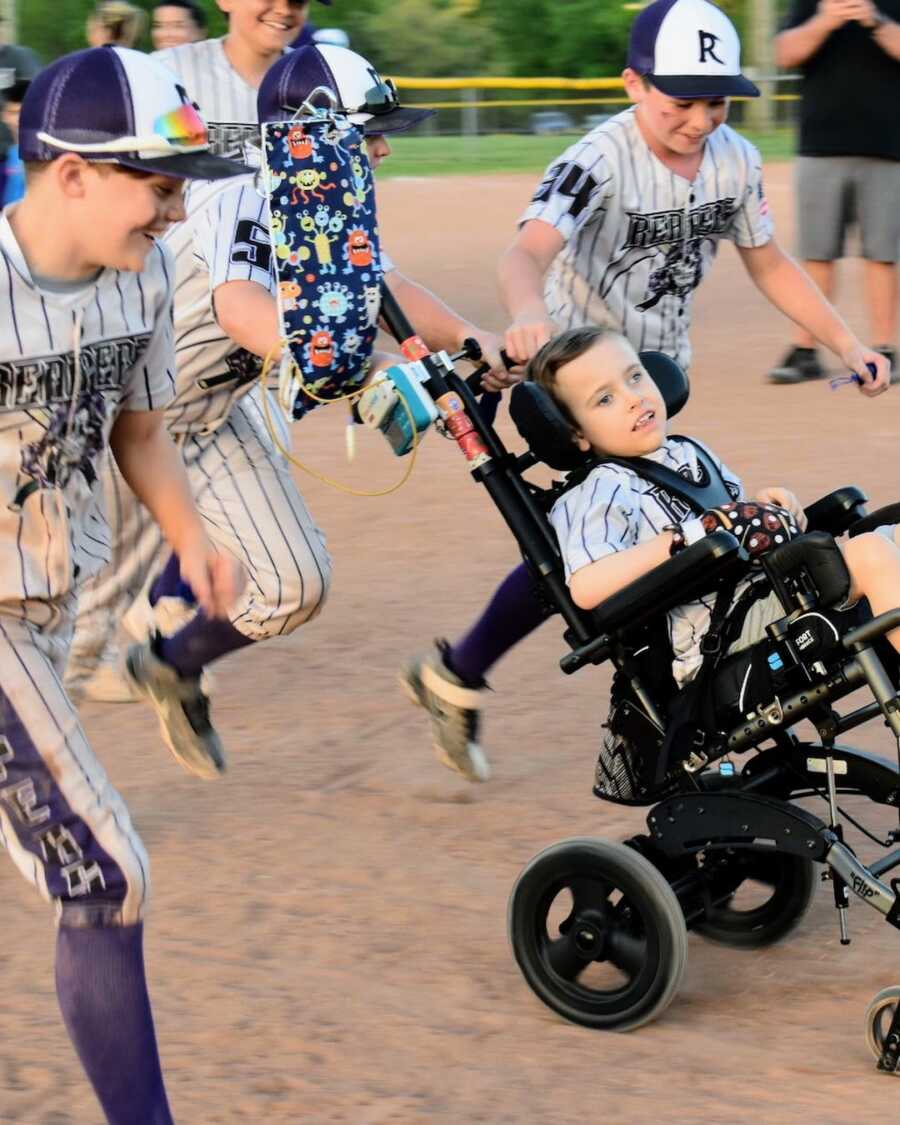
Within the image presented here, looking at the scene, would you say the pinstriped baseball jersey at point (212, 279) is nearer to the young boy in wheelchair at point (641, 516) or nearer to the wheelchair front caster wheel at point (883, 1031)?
the young boy in wheelchair at point (641, 516)

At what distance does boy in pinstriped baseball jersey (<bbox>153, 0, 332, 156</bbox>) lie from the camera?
15.4 feet

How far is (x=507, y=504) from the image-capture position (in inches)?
151

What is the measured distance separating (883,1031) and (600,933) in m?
0.55

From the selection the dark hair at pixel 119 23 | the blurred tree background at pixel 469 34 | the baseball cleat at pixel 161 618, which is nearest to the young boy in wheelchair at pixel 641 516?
the baseball cleat at pixel 161 618

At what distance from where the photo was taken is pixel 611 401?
149 inches

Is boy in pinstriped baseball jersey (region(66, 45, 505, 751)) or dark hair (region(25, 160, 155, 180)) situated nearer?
dark hair (region(25, 160, 155, 180))

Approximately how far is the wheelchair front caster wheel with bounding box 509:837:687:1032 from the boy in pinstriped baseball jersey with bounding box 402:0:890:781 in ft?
3.93

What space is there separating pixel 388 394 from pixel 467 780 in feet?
4.73

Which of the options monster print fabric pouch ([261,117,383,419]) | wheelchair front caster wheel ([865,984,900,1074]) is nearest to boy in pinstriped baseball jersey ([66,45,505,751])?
monster print fabric pouch ([261,117,383,419])

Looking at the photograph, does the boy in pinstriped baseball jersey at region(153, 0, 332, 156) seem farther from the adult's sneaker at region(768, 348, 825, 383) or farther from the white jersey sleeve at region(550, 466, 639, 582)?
the adult's sneaker at region(768, 348, 825, 383)

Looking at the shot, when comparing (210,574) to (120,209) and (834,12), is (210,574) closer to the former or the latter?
(120,209)

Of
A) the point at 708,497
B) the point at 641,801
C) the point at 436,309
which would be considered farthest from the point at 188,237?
the point at 641,801

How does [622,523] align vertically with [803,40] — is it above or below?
below

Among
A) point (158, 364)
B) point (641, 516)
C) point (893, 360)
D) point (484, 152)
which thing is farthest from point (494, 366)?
point (484, 152)
